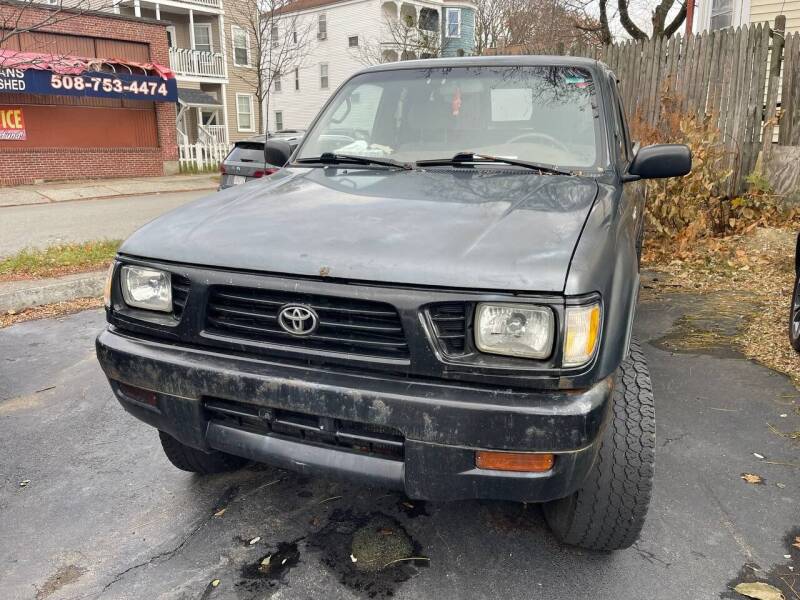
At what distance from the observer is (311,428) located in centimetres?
203

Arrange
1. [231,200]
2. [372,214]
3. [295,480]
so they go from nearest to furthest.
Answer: [372,214] → [231,200] → [295,480]

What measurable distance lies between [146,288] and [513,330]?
4.39ft

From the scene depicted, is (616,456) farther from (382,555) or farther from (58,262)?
(58,262)

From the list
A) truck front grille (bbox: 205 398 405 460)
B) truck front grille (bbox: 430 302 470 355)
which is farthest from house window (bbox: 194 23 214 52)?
truck front grille (bbox: 430 302 470 355)

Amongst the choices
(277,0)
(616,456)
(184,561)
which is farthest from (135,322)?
(277,0)

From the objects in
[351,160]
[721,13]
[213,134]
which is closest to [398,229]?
[351,160]

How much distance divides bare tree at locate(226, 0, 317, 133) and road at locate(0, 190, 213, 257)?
6797 mm

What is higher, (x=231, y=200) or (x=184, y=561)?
(x=231, y=200)

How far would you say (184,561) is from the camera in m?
2.39

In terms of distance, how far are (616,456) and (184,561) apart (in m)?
1.64

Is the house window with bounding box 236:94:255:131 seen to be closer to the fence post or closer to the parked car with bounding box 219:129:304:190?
the parked car with bounding box 219:129:304:190

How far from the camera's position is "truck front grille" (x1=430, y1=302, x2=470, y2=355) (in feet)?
6.10

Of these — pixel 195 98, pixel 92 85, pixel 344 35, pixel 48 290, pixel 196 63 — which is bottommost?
pixel 48 290

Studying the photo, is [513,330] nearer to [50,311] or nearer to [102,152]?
[50,311]
